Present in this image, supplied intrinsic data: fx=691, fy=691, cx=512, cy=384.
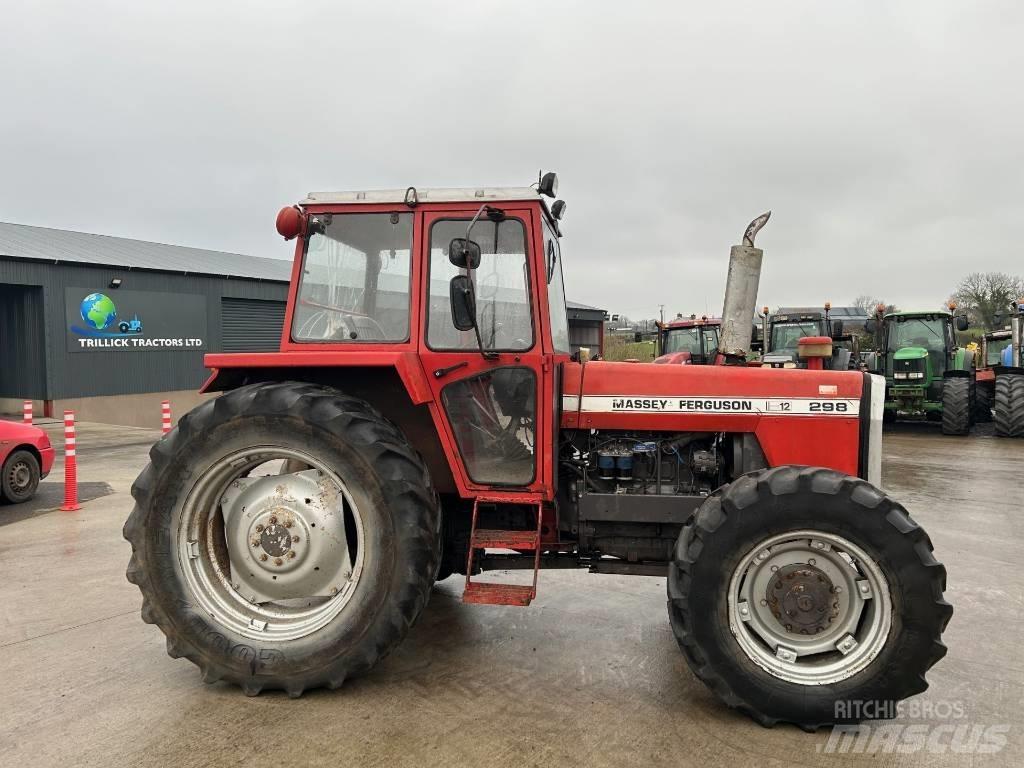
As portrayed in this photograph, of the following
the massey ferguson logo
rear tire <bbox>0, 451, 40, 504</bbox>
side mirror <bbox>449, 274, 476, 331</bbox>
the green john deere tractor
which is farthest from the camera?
the green john deere tractor

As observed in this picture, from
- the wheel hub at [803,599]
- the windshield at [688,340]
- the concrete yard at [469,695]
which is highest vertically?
the windshield at [688,340]

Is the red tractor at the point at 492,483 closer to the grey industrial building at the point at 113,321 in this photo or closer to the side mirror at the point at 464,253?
the side mirror at the point at 464,253

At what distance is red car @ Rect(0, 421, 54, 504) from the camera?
23.6ft

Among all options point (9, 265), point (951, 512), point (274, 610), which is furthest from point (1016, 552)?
point (9, 265)

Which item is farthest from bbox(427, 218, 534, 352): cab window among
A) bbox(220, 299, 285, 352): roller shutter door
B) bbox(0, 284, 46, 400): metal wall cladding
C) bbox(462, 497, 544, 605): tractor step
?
bbox(220, 299, 285, 352): roller shutter door

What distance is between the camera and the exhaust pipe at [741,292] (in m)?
3.80

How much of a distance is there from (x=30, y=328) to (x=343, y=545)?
53.0ft

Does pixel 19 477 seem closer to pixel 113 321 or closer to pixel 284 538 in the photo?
pixel 284 538

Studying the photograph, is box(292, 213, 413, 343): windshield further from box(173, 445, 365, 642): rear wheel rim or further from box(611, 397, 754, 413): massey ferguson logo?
box(611, 397, 754, 413): massey ferguson logo

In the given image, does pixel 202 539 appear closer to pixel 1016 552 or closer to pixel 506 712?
pixel 506 712

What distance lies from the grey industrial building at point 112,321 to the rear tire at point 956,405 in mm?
7165

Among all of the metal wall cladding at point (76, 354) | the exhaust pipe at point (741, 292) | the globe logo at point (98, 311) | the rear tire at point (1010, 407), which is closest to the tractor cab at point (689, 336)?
the rear tire at point (1010, 407)

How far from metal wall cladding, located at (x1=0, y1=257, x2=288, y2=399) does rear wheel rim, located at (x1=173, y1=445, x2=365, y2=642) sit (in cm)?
1504

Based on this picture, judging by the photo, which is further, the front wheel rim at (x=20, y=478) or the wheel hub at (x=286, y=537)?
the front wheel rim at (x=20, y=478)
